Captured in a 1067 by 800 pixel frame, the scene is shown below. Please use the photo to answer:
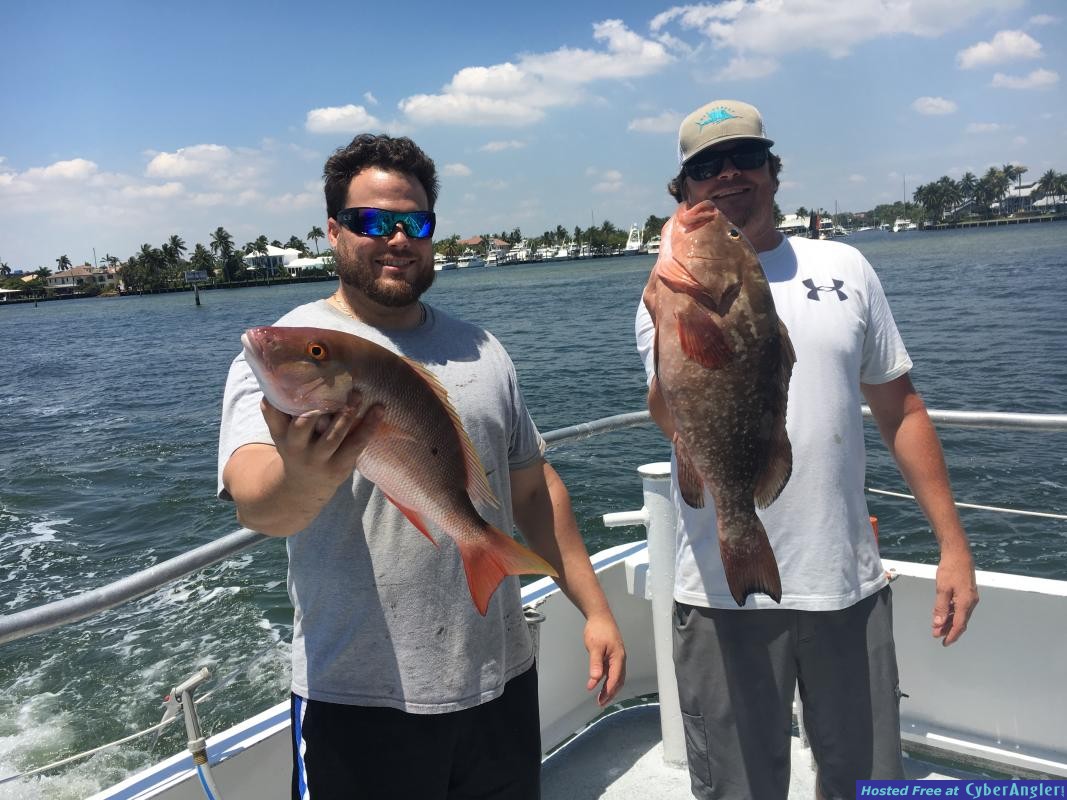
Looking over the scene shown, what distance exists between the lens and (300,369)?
1.38 m

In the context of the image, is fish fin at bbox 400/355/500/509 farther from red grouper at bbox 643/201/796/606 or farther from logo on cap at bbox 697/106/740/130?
logo on cap at bbox 697/106/740/130

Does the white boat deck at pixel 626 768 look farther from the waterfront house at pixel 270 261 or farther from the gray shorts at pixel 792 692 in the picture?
the waterfront house at pixel 270 261

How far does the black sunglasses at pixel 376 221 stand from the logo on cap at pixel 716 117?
99 cm

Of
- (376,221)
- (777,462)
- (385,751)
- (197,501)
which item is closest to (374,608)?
(385,751)

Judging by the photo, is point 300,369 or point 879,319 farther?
point 879,319

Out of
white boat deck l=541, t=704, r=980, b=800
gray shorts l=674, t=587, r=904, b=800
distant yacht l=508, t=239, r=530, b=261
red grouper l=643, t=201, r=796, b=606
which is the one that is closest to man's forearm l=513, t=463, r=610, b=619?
gray shorts l=674, t=587, r=904, b=800

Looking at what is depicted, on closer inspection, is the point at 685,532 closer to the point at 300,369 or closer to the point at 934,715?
the point at 300,369

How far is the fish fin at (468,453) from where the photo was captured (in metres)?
1.60

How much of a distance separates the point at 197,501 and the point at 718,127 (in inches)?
466

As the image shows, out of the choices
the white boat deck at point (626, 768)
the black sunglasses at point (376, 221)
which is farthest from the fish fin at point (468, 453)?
the white boat deck at point (626, 768)

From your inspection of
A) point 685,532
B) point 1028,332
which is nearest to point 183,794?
point 685,532

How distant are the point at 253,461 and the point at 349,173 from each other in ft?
2.89

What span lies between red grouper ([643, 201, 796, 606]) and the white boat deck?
1.87 metres

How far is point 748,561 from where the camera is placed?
1.96 meters
